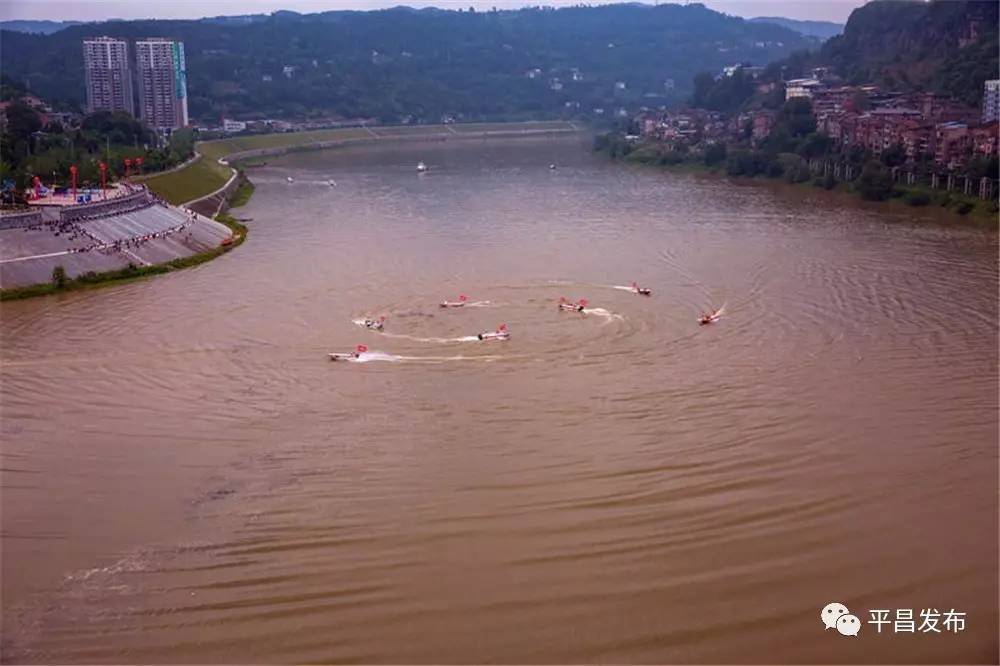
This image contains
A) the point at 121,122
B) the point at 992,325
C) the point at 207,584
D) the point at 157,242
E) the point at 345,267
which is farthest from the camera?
the point at 121,122

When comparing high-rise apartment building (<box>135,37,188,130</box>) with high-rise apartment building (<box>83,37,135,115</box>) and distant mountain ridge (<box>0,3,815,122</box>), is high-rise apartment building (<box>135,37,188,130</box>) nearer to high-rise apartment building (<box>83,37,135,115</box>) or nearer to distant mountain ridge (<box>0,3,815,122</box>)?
high-rise apartment building (<box>83,37,135,115</box>)

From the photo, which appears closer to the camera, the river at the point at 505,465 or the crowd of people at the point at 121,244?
the river at the point at 505,465

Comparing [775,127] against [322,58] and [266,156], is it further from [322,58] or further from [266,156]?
[322,58]

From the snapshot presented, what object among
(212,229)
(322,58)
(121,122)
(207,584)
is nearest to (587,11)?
(322,58)

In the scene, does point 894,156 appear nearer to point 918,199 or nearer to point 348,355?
point 918,199

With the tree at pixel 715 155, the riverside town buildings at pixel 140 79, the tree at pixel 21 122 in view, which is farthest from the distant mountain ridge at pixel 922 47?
the riverside town buildings at pixel 140 79

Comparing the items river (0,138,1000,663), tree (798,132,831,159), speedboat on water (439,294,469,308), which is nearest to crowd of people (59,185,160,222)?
river (0,138,1000,663)

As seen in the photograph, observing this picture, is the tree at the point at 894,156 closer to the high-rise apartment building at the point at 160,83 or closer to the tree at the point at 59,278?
the tree at the point at 59,278
